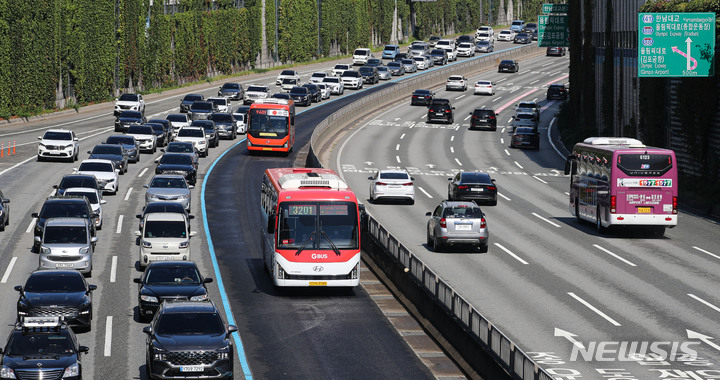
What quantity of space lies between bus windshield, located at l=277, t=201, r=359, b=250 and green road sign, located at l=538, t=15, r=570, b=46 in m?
58.1

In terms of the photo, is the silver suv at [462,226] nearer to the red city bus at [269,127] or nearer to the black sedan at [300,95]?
the red city bus at [269,127]

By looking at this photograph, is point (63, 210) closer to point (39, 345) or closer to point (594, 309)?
point (39, 345)

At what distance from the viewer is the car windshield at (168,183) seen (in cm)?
4422

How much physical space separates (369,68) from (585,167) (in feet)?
227

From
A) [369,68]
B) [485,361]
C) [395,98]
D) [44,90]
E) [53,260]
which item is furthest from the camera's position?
[369,68]

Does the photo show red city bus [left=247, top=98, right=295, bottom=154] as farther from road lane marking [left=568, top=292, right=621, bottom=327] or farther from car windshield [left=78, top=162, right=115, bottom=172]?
road lane marking [left=568, top=292, right=621, bottom=327]

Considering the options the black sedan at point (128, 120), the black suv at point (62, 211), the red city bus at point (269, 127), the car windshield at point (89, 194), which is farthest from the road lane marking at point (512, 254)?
the black sedan at point (128, 120)

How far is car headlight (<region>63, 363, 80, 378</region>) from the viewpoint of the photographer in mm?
20375

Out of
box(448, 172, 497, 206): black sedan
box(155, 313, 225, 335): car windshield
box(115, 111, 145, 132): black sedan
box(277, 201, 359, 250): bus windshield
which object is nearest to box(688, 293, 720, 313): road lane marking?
box(277, 201, 359, 250): bus windshield

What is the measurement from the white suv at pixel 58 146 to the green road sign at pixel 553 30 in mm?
41807

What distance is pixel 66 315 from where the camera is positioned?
83.4 ft

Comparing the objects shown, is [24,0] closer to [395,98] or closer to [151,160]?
[151,160]

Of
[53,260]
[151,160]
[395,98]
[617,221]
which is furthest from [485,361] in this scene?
[395,98]

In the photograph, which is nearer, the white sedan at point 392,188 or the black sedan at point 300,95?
the white sedan at point 392,188
